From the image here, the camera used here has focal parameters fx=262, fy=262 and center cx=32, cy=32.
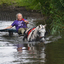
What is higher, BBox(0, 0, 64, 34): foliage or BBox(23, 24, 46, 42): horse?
BBox(0, 0, 64, 34): foliage

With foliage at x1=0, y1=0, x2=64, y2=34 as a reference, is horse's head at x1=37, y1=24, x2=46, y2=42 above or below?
below

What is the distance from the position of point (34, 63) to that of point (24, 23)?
23.1 ft

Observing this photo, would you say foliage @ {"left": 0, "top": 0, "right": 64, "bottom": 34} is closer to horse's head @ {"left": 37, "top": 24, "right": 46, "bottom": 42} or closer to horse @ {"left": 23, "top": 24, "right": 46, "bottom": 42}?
horse @ {"left": 23, "top": 24, "right": 46, "bottom": 42}

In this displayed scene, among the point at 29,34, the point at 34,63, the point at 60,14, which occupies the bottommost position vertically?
the point at 34,63

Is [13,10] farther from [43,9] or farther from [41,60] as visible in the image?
[41,60]

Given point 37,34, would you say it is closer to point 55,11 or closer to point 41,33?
point 41,33

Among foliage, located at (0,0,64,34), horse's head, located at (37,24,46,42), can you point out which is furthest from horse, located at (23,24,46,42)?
foliage, located at (0,0,64,34)

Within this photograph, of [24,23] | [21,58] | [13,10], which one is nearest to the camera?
[21,58]

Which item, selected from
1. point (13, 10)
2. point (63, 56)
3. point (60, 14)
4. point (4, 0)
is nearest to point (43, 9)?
point (60, 14)

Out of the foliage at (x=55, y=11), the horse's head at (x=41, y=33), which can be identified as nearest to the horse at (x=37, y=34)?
the horse's head at (x=41, y=33)

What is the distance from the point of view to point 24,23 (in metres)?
14.1

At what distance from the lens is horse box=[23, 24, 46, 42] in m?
10.9

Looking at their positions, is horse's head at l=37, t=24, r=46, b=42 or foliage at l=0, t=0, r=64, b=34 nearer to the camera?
horse's head at l=37, t=24, r=46, b=42

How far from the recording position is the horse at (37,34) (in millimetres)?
10938
